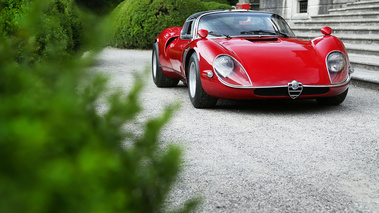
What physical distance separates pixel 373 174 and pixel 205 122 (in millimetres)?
2111

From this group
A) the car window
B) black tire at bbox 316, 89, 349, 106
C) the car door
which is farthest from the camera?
the car window

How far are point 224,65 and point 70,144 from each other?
185 inches

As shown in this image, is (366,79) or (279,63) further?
(366,79)

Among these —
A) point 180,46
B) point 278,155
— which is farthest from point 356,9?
point 278,155

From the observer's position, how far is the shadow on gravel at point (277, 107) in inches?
226

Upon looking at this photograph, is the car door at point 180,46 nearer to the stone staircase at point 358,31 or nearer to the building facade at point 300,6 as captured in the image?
the stone staircase at point 358,31

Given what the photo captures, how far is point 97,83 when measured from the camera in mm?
1122

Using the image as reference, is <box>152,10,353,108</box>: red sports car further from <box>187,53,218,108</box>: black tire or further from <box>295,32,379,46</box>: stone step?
<box>295,32,379,46</box>: stone step

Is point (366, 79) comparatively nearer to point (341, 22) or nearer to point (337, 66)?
point (337, 66)

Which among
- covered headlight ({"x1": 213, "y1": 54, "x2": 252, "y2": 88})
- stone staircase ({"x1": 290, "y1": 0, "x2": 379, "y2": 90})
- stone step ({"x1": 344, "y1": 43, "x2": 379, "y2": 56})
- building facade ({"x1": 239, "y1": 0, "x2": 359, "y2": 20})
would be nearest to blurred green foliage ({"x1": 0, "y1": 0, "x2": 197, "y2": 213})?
covered headlight ({"x1": 213, "y1": 54, "x2": 252, "y2": 88})

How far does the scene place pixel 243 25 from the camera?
653cm

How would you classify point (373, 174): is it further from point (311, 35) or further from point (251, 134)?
point (311, 35)

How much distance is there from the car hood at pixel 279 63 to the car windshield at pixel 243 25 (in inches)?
27.2

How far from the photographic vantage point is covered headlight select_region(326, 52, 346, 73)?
5.54 m
